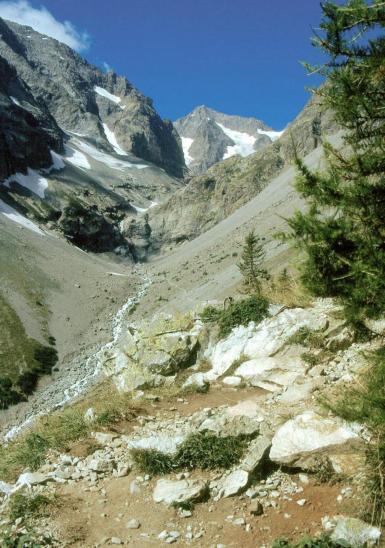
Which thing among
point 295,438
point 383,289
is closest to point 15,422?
point 295,438

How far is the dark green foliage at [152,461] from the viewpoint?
9.52 meters

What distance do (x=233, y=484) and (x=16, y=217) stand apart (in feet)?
434

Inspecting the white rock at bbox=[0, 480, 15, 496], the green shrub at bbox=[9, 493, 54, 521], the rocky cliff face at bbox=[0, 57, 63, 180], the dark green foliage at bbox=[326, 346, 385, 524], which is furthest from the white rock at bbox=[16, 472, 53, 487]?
the rocky cliff face at bbox=[0, 57, 63, 180]

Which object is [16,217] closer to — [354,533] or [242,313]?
[242,313]

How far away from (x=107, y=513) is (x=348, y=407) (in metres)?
5.30

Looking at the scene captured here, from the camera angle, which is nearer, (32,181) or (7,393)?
(7,393)

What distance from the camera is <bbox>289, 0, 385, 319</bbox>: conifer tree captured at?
24.0 feet

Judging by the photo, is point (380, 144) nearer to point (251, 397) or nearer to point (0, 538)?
point (251, 397)

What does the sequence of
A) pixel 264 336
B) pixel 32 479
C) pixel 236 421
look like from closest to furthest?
pixel 32 479
pixel 236 421
pixel 264 336

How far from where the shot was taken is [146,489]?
9.12 meters

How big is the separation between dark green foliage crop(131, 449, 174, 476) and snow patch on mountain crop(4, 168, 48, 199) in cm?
15352

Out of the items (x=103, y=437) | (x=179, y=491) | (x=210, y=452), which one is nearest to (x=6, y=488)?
(x=103, y=437)

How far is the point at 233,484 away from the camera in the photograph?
8602 mm

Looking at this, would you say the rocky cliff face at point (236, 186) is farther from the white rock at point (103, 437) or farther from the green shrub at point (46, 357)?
the white rock at point (103, 437)
